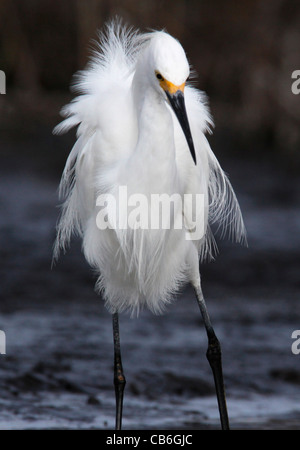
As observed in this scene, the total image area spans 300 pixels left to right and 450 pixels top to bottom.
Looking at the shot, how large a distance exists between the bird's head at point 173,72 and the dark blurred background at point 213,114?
14.8ft

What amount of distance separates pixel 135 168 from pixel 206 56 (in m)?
10.7

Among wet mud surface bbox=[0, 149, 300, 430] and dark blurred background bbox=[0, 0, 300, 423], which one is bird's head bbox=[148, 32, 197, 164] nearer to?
wet mud surface bbox=[0, 149, 300, 430]

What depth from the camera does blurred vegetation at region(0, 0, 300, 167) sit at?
1239 centimetres

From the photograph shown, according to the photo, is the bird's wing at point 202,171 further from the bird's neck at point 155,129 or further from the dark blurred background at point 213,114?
the dark blurred background at point 213,114

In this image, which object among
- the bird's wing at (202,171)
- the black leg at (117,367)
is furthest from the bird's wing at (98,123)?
the black leg at (117,367)

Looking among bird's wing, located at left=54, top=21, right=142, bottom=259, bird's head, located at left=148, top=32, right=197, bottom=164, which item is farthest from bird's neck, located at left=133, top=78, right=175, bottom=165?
bird's wing, located at left=54, top=21, right=142, bottom=259

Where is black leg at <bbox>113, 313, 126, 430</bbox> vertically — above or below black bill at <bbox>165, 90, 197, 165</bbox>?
below

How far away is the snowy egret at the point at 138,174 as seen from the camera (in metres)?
3.21

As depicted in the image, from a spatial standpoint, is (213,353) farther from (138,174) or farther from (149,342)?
(149,342)

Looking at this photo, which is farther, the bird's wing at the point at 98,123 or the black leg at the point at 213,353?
the black leg at the point at 213,353

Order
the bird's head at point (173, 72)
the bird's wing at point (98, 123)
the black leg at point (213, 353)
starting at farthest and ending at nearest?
the black leg at point (213, 353) < the bird's wing at point (98, 123) < the bird's head at point (173, 72)

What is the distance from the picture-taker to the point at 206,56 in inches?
535

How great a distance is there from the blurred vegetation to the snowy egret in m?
8.08

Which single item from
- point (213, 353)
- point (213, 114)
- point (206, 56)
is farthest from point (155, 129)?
point (206, 56)
